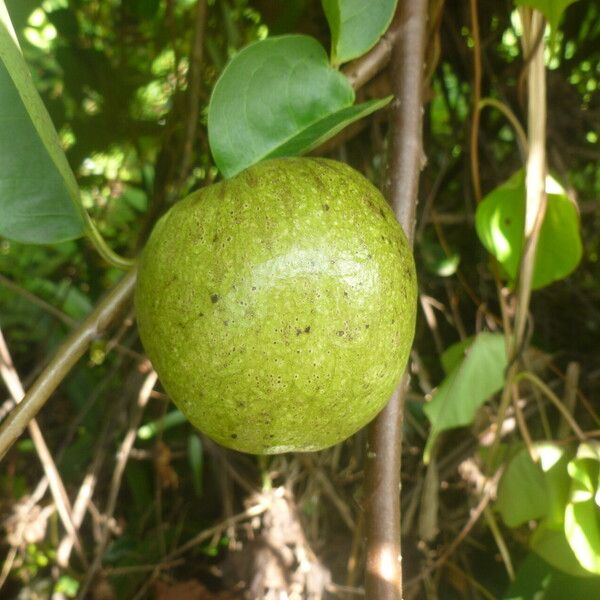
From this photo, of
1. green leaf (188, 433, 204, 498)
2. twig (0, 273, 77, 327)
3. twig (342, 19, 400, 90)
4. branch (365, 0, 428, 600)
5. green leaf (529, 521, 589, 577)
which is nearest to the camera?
branch (365, 0, 428, 600)

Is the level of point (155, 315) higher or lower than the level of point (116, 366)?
higher

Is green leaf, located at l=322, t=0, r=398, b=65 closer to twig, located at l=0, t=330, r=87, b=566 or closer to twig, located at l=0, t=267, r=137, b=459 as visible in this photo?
twig, located at l=0, t=267, r=137, b=459

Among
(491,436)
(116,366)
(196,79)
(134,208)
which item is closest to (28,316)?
(134,208)

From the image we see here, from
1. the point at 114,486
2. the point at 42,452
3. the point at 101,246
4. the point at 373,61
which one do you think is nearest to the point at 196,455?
the point at 114,486

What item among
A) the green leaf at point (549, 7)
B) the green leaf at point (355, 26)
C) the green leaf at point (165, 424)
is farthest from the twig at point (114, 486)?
the green leaf at point (549, 7)

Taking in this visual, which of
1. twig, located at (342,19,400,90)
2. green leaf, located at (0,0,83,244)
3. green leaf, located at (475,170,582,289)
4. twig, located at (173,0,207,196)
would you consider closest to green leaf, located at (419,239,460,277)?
green leaf, located at (475,170,582,289)

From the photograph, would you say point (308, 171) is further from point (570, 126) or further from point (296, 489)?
point (570, 126)
